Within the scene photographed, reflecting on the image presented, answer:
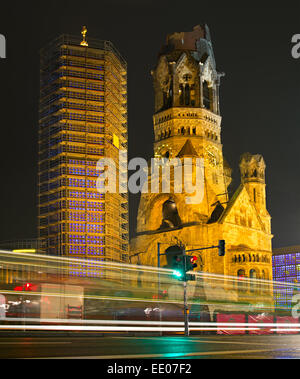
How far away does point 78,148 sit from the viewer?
5947 centimetres

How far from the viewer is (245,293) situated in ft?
178

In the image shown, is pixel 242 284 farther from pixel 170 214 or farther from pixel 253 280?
pixel 170 214

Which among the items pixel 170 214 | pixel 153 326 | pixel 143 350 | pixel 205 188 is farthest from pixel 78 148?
pixel 143 350

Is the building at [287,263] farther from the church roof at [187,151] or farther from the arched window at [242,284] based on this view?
the arched window at [242,284]

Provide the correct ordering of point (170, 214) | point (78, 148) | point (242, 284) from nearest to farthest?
point (242, 284), point (78, 148), point (170, 214)

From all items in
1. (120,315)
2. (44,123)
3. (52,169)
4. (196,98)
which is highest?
(196,98)

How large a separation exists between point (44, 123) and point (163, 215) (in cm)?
1689

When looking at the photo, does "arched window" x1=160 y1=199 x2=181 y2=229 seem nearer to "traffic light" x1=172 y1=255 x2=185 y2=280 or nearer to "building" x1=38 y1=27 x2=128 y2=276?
"building" x1=38 y1=27 x2=128 y2=276

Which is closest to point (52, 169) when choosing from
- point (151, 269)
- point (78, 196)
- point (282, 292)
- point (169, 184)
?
point (78, 196)

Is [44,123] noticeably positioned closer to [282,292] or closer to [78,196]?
[78,196]

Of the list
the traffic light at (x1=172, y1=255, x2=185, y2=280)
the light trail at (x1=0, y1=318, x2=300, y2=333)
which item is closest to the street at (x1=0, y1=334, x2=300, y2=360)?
the light trail at (x1=0, y1=318, x2=300, y2=333)

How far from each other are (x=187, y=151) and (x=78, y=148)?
39.9ft

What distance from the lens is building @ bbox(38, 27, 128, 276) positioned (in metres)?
56.5

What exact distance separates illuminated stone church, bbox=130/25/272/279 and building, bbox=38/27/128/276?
174 inches
